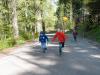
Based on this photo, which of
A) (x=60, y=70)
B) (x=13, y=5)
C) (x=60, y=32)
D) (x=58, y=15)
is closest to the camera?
(x=60, y=70)

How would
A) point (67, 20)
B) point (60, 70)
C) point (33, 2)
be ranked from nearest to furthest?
point (60, 70) → point (33, 2) → point (67, 20)

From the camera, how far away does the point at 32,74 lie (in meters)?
11.8

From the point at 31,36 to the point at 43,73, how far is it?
33026 millimetres

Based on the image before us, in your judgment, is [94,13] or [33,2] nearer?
[33,2]

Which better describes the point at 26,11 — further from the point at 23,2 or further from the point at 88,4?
the point at 88,4

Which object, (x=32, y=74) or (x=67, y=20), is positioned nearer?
(x=32, y=74)

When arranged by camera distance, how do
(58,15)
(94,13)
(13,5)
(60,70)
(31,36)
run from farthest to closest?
(58,15)
(94,13)
(31,36)
(13,5)
(60,70)

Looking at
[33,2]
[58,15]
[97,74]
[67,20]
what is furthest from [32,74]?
[58,15]

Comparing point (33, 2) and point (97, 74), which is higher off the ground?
point (33, 2)

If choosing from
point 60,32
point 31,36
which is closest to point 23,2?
point 31,36

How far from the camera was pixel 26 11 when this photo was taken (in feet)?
152

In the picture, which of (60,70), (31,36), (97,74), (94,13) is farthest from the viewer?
(94,13)

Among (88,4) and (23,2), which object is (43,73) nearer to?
(23,2)

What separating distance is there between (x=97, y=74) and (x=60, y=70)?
1.88 meters
